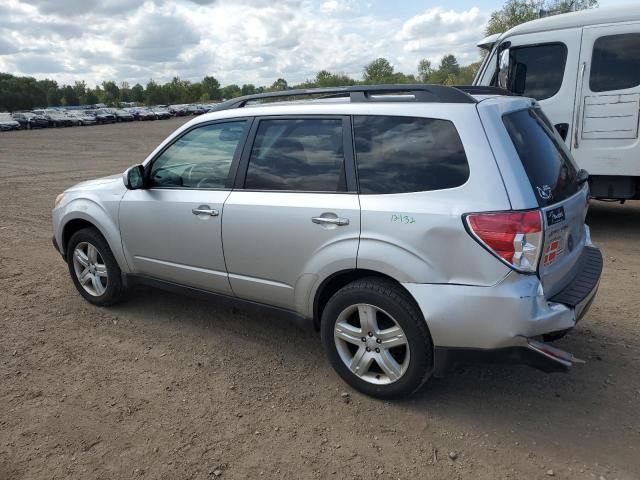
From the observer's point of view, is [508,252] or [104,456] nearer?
[508,252]

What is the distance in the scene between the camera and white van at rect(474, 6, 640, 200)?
20.7 ft

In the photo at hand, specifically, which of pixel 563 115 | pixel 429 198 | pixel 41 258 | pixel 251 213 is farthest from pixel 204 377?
pixel 563 115

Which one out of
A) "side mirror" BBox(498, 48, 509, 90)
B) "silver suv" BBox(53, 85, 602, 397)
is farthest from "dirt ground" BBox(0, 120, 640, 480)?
"side mirror" BBox(498, 48, 509, 90)

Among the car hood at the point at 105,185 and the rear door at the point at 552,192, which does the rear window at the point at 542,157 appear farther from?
the car hood at the point at 105,185

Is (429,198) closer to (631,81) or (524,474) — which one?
(524,474)

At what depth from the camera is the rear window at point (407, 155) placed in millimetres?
2854

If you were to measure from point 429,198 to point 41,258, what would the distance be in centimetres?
532

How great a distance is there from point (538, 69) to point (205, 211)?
208 inches

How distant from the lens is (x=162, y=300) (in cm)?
496

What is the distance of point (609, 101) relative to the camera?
6406mm

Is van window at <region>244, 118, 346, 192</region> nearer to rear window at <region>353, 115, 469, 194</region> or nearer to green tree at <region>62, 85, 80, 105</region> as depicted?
rear window at <region>353, 115, 469, 194</region>

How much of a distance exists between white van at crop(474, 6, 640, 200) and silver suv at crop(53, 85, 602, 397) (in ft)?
11.5

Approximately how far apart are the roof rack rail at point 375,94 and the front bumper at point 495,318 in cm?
105

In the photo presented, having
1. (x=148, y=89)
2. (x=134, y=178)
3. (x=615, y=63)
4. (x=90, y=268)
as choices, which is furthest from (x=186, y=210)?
(x=148, y=89)
